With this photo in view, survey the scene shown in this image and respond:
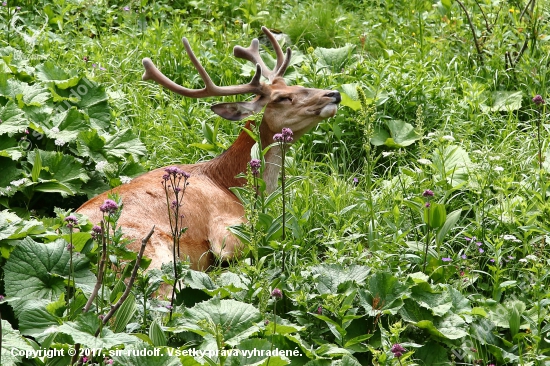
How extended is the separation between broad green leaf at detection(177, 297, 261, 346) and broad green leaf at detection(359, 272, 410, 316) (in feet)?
2.00

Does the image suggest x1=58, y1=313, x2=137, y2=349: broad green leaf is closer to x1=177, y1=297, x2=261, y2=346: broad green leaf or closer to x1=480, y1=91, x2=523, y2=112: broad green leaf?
x1=177, y1=297, x2=261, y2=346: broad green leaf

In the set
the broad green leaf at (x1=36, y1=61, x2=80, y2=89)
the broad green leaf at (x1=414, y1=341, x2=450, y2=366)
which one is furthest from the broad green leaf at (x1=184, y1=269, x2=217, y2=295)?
the broad green leaf at (x1=36, y1=61, x2=80, y2=89)

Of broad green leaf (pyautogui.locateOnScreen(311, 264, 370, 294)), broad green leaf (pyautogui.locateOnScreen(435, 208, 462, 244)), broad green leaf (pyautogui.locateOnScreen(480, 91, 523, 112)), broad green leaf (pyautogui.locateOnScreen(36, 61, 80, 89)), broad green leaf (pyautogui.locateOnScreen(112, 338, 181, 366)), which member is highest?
broad green leaf (pyautogui.locateOnScreen(112, 338, 181, 366))

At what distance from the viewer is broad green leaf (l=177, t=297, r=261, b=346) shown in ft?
11.8

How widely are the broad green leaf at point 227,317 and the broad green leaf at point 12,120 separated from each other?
82.0 inches

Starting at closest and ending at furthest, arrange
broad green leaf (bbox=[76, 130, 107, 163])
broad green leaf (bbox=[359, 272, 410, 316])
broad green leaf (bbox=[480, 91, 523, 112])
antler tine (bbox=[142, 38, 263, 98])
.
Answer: broad green leaf (bbox=[359, 272, 410, 316]) → broad green leaf (bbox=[76, 130, 107, 163]) → antler tine (bbox=[142, 38, 263, 98]) → broad green leaf (bbox=[480, 91, 523, 112])

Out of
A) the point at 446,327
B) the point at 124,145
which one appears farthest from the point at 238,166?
the point at 446,327

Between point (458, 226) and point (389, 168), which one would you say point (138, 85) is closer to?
point (389, 168)

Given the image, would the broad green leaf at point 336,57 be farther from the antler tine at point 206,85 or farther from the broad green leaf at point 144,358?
the broad green leaf at point 144,358

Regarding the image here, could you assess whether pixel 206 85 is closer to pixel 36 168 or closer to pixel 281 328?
pixel 36 168

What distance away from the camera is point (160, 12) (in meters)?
9.21

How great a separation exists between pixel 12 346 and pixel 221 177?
304cm

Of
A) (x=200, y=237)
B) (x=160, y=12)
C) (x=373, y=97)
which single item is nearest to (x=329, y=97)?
(x=373, y=97)

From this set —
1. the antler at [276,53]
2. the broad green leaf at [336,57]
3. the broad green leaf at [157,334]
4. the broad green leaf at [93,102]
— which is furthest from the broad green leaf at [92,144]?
the broad green leaf at [336,57]
